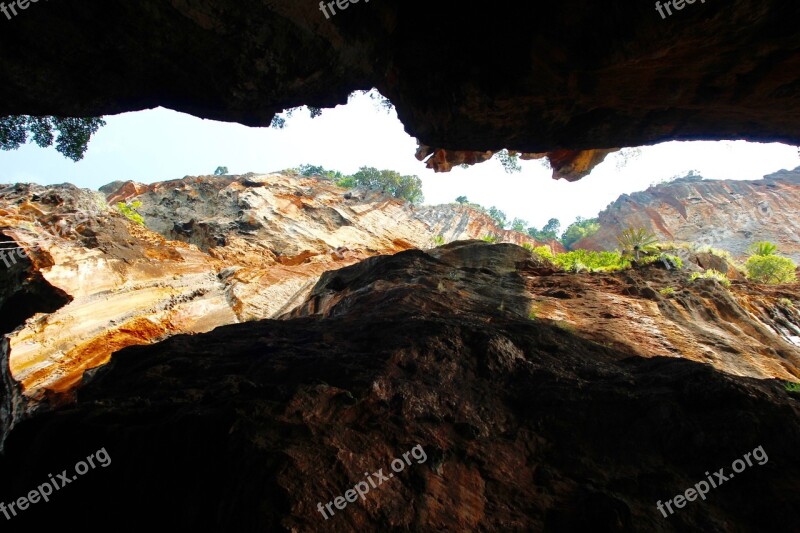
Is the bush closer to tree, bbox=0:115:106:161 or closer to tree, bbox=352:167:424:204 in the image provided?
tree, bbox=0:115:106:161

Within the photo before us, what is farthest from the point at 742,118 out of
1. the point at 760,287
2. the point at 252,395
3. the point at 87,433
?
the point at 87,433

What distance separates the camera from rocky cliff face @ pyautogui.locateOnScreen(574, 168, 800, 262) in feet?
145

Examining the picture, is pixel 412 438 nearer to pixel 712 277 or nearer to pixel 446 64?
pixel 446 64

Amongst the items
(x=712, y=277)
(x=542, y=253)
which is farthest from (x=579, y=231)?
(x=712, y=277)

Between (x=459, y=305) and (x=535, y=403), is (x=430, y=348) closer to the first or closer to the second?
(x=535, y=403)

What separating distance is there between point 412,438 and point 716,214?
5928 centimetres

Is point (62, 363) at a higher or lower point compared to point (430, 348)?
higher

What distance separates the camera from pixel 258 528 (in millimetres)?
2346

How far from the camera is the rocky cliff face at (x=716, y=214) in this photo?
44188 mm

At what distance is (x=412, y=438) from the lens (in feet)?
11.0

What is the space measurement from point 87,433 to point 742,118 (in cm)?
1039

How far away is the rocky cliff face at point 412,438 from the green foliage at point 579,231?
198 ft

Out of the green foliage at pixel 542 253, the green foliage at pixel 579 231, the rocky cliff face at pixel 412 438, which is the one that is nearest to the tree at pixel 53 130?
the rocky cliff face at pixel 412 438

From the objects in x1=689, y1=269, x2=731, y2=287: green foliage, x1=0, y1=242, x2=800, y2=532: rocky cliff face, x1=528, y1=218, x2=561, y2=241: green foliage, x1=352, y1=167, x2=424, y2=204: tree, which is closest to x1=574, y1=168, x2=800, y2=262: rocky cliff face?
x1=528, y1=218, x2=561, y2=241: green foliage
